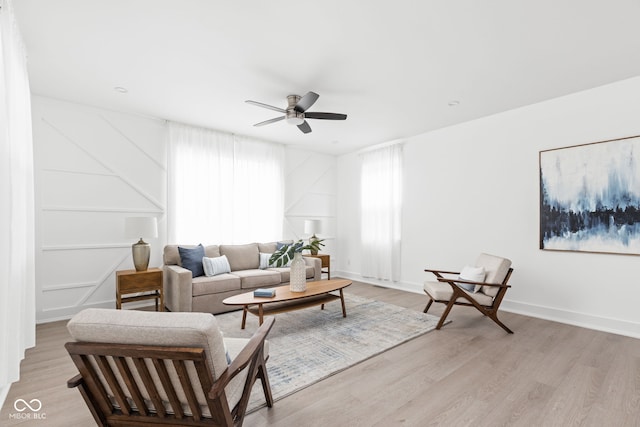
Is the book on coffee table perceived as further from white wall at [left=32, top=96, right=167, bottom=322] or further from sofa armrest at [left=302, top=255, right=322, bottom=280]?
white wall at [left=32, top=96, right=167, bottom=322]

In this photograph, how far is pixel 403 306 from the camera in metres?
4.41

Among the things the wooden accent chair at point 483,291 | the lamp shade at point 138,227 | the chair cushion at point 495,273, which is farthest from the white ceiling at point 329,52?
the wooden accent chair at point 483,291

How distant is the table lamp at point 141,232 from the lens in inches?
148

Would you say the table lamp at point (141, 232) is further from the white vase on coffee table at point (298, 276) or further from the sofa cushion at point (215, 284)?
the white vase on coffee table at point (298, 276)

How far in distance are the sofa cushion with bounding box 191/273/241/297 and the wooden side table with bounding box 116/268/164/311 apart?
44 cm

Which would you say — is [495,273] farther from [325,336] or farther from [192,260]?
[192,260]

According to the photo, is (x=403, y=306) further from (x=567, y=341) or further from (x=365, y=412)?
(x=365, y=412)

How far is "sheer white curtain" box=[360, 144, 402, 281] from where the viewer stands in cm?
570

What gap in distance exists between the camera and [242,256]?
16.2 feet

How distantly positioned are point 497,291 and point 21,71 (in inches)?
199

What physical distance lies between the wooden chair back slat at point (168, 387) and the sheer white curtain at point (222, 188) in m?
3.68

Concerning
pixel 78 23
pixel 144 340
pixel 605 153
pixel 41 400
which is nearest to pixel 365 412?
pixel 144 340

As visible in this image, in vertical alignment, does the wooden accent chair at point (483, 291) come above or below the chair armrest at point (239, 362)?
below

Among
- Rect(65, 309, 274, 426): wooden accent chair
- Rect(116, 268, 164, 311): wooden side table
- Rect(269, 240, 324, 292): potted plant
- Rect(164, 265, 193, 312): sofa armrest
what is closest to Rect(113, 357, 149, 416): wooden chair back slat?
Rect(65, 309, 274, 426): wooden accent chair
